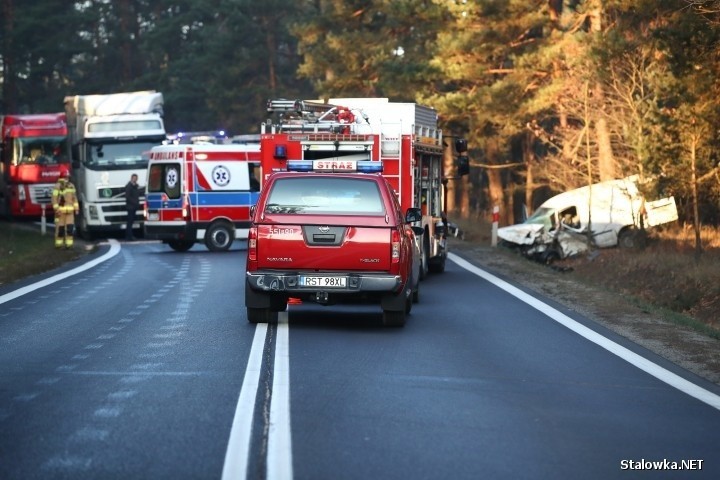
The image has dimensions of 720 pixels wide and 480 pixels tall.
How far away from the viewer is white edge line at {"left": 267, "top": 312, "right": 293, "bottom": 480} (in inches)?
283

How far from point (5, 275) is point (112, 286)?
2.70 metres

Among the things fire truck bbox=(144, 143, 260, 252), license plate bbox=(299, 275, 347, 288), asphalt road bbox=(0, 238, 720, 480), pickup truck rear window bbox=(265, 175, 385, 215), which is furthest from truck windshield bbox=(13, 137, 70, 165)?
license plate bbox=(299, 275, 347, 288)

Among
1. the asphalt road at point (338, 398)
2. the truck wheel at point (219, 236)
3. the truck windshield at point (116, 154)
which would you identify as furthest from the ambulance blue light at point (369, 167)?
the truck windshield at point (116, 154)

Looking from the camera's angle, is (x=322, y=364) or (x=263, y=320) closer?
(x=322, y=364)

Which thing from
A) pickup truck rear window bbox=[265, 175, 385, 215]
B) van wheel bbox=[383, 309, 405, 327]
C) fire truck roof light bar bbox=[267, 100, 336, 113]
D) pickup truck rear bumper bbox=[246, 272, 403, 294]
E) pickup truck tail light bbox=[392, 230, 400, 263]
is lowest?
van wheel bbox=[383, 309, 405, 327]

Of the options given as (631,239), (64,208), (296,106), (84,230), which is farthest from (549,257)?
(84,230)

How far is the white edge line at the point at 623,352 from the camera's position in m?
10.4

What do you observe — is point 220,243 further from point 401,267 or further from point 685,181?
point 401,267

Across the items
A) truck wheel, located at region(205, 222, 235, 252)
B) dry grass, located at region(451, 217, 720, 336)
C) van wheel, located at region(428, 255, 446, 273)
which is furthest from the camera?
truck wheel, located at region(205, 222, 235, 252)

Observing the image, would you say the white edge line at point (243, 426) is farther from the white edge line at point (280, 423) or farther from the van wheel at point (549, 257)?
the van wheel at point (549, 257)

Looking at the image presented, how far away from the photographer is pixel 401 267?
47.6 ft

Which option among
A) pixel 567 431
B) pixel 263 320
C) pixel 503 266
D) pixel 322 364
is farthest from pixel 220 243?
pixel 567 431

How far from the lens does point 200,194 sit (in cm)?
3234

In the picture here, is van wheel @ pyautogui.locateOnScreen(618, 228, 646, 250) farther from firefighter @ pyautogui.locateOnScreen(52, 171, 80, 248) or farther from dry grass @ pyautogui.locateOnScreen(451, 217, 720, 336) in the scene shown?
firefighter @ pyautogui.locateOnScreen(52, 171, 80, 248)
